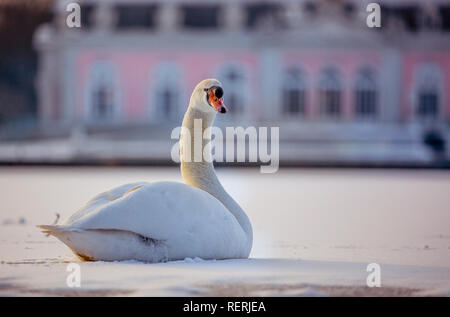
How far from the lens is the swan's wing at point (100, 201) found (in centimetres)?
665

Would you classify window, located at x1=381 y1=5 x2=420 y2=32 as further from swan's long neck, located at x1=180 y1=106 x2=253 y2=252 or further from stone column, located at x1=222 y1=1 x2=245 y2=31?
swan's long neck, located at x1=180 y1=106 x2=253 y2=252

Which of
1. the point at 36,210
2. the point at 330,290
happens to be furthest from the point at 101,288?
the point at 36,210

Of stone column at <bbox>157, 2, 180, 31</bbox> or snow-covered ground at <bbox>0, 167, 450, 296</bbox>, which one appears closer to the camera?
snow-covered ground at <bbox>0, 167, 450, 296</bbox>

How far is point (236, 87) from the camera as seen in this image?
47438 millimetres

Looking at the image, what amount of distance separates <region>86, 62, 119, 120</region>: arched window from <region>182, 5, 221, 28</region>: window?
4.19 m

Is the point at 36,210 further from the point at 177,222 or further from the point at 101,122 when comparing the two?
the point at 101,122

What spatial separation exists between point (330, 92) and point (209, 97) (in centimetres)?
4033

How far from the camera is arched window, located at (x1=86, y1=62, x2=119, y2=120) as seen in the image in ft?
157

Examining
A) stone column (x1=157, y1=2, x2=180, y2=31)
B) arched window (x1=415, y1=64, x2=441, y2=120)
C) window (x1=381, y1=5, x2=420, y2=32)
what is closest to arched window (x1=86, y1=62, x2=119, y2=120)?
stone column (x1=157, y1=2, x2=180, y2=31)

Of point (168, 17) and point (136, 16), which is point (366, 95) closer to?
point (168, 17)

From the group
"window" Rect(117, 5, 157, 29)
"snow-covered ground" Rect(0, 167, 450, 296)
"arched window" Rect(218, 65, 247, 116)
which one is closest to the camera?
"snow-covered ground" Rect(0, 167, 450, 296)

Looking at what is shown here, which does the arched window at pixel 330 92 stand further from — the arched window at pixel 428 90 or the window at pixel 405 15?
the arched window at pixel 428 90

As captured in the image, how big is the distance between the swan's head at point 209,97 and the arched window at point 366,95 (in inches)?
1556

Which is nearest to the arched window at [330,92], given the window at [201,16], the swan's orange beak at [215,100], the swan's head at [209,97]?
the window at [201,16]
